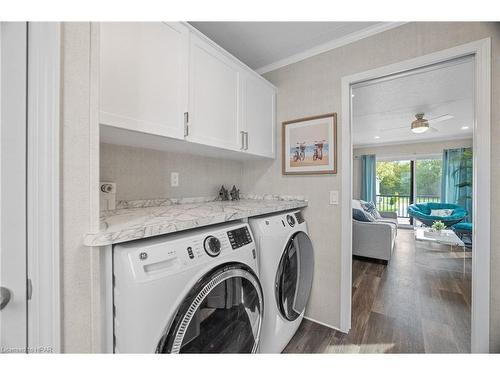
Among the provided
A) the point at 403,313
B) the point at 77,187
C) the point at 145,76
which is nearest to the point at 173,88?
the point at 145,76

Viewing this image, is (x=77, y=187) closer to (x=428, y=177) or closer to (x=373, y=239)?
(x=373, y=239)

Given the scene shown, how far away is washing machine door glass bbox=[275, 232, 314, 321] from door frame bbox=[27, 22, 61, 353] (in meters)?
1.07

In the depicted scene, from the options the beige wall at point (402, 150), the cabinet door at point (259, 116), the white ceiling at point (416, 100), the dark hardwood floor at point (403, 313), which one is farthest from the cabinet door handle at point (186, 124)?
the beige wall at point (402, 150)

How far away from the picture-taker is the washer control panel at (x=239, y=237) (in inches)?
41.1

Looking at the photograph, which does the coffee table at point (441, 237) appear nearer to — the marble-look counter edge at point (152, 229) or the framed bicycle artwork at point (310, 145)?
the framed bicycle artwork at point (310, 145)

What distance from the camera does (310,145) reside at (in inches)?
72.6

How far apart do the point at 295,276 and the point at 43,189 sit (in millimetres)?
1557

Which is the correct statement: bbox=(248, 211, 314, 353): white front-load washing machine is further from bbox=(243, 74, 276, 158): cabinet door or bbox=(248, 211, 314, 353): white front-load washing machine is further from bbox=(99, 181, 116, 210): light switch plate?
bbox=(99, 181, 116, 210): light switch plate

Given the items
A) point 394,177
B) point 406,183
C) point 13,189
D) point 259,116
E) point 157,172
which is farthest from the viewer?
point 394,177

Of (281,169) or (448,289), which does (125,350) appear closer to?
(281,169)

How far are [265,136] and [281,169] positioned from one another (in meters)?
0.35

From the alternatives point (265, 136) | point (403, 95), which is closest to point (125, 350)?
point (265, 136)

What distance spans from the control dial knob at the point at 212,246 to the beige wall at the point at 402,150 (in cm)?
642

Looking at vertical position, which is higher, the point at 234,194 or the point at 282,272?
the point at 234,194
